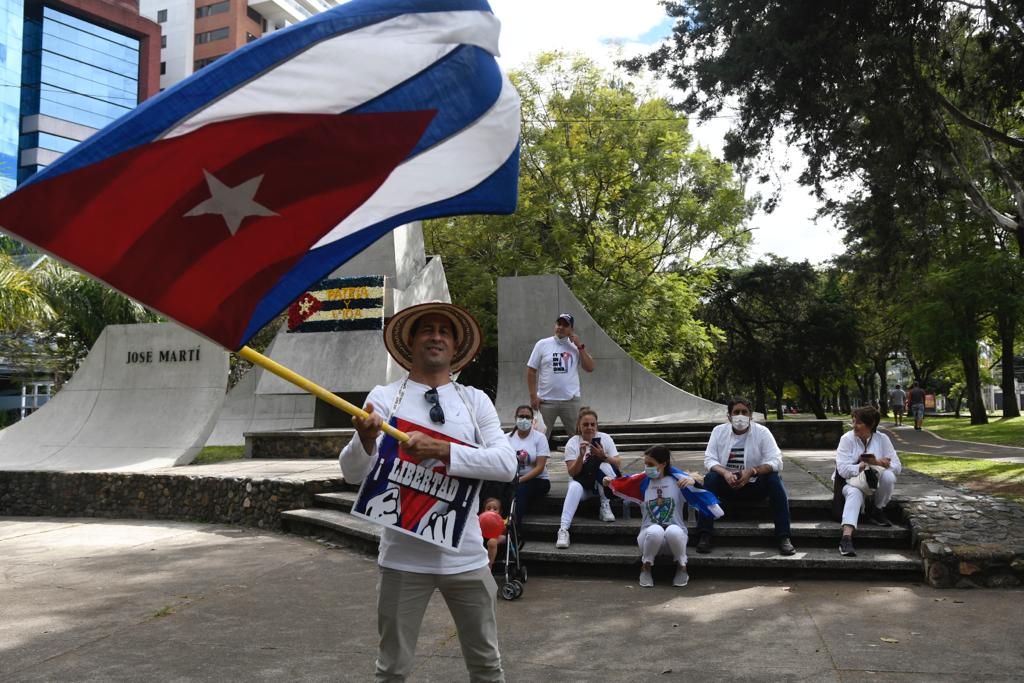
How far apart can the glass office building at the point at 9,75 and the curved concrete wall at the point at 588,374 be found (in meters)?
58.9

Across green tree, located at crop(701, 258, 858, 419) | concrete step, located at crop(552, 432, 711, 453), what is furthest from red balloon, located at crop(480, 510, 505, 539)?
green tree, located at crop(701, 258, 858, 419)

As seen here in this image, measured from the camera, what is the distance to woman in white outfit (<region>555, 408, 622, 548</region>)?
7953mm

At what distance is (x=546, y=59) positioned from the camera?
29516mm

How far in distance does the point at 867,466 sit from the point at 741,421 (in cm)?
120

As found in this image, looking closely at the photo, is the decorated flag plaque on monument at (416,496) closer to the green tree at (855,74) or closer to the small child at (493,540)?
the small child at (493,540)

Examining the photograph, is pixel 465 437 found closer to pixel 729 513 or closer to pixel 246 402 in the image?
pixel 729 513

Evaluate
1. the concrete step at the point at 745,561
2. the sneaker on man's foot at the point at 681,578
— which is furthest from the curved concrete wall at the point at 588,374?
the sneaker on man's foot at the point at 681,578

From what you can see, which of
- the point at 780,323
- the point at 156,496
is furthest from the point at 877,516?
the point at 780,323

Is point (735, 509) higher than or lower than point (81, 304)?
lower

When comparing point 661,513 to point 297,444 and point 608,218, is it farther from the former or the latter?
point 608,218

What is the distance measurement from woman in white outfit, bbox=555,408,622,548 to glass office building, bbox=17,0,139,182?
69.1 m

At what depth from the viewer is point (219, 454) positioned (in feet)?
51.8

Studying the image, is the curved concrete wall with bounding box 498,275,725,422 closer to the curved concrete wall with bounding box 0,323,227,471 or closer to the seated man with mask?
the curved concrete wall with bounding box 0,323,227,471

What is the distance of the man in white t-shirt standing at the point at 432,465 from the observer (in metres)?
3.05
